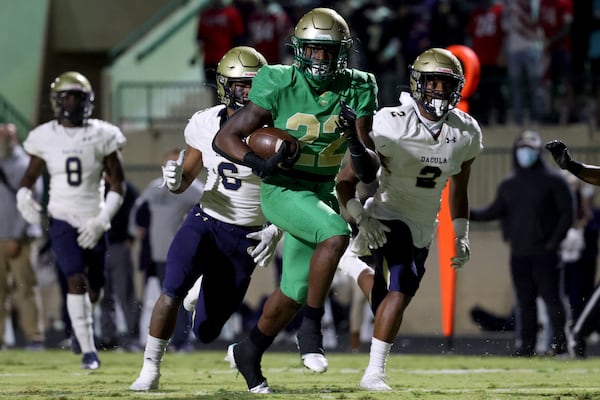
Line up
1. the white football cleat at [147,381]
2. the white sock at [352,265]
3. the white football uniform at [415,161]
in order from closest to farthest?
the white football cleat at [147,381] → the white football uniform at [415,161] → the white sock at [352,265]

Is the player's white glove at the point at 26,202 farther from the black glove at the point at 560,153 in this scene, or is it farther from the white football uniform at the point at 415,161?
the black glove at the point at 560,153

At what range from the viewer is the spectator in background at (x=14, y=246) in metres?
12.4

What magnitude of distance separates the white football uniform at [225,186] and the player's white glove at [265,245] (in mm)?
191

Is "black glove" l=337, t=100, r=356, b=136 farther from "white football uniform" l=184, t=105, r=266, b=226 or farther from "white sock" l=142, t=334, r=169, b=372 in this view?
"white sock" l=142, t=334, r=169, b=372

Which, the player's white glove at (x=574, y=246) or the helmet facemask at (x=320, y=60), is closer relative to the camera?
the helmet facemask at (x=320, y=60)

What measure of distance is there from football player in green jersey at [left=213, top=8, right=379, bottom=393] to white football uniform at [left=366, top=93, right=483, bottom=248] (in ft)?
1.68

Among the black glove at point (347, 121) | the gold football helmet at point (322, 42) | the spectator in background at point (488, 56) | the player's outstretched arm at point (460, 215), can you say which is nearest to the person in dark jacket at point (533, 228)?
the player's outstretched arm at point (460, 215)

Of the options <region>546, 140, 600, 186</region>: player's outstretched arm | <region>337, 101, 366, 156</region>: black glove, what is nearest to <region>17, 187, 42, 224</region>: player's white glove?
<region>337, 101, 366, 156</region>: black glove

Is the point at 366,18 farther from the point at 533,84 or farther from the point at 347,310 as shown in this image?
the point at 347,310

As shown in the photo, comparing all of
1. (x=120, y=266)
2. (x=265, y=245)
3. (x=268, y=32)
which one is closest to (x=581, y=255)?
(x=120, y=266)

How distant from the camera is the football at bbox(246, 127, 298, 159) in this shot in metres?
6.84

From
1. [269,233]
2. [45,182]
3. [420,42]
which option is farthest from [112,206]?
[420,42]

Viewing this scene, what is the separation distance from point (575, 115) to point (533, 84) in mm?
560

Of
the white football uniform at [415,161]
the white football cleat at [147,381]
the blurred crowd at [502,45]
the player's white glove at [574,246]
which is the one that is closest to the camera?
the white football cleat at [147,381]
